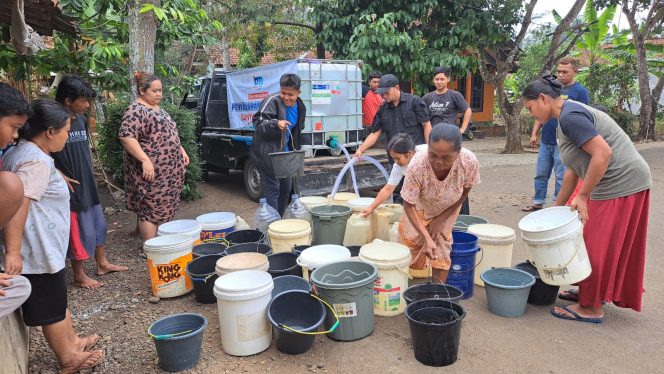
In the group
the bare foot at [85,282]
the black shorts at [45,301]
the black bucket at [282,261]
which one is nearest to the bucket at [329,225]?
the black bucket at [282,261]

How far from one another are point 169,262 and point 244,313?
→ 1.10 metres

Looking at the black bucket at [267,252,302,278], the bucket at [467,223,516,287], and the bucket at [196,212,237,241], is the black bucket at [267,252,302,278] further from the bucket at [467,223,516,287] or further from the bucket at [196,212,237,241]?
the bucket at [467,223,516,287]

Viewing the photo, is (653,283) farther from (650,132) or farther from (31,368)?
(650,132)

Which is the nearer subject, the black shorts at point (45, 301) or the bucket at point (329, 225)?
→ the black shorts at point (45, 301)

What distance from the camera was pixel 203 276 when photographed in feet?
11.2

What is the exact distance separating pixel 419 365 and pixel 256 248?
164 cm

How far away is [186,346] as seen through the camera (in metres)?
2.61

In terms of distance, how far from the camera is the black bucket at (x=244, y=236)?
4.04 m

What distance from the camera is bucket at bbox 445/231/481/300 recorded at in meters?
3.33

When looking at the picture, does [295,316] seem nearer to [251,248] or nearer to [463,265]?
[251,248]

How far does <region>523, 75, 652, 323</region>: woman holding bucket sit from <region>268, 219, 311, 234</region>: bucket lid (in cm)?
202

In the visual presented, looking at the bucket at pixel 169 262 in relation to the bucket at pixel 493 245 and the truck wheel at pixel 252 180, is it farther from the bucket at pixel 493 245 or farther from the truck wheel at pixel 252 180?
the truck wheel at pixel 252 180

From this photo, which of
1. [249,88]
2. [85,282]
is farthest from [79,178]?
[249,88]

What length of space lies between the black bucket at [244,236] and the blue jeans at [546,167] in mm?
3775
